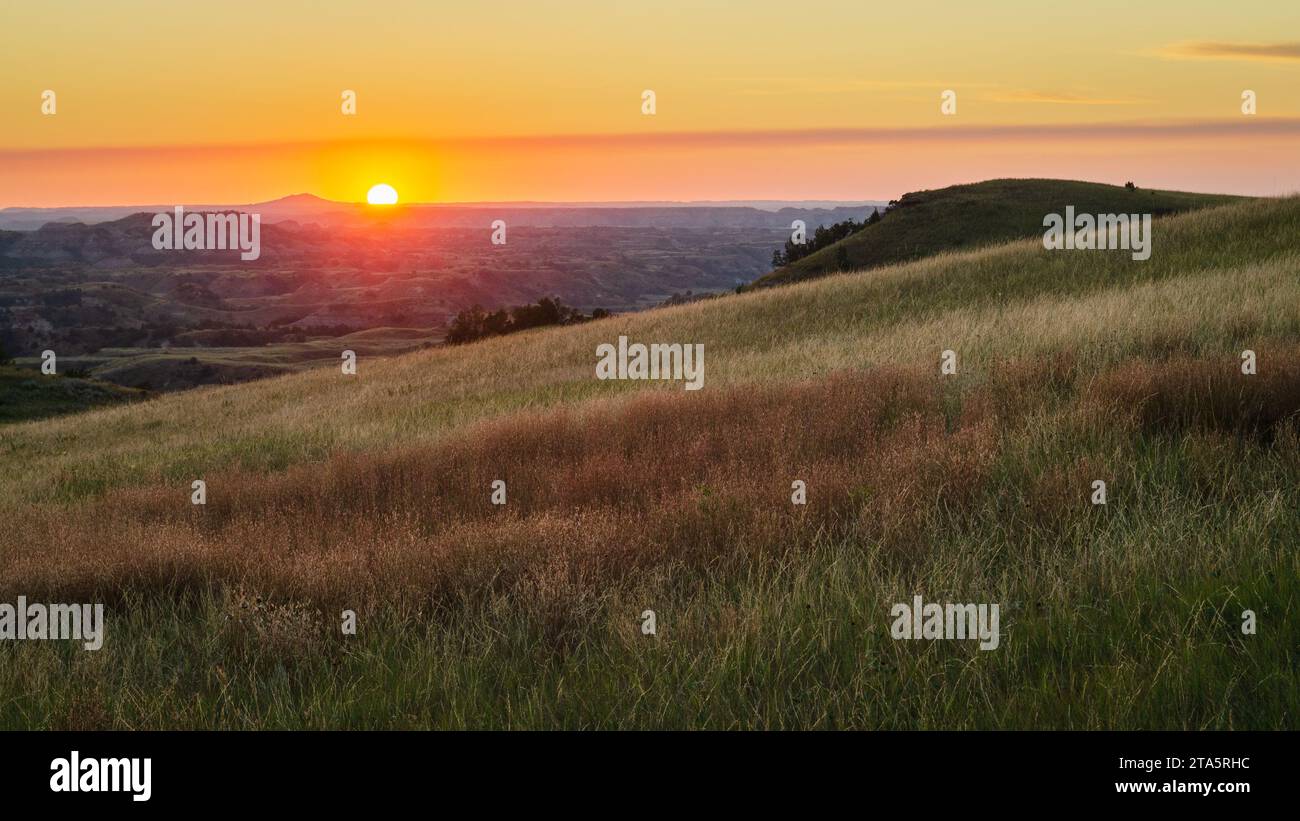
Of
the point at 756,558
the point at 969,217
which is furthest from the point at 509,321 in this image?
the point at 756,558

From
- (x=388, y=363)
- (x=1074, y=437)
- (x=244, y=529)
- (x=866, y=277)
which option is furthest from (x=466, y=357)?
(x=1074, y=437)

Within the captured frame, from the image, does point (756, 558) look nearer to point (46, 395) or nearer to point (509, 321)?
point (46, 395)

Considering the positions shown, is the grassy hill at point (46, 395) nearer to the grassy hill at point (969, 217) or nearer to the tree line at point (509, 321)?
the tree line at point (509, 321)

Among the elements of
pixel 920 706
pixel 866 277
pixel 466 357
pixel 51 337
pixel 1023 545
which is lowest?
pixel 920 706

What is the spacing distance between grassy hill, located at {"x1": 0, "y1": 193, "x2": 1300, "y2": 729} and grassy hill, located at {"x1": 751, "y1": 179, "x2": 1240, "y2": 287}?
45139mm

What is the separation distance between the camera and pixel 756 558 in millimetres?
5680

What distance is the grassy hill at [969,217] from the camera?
187 feet

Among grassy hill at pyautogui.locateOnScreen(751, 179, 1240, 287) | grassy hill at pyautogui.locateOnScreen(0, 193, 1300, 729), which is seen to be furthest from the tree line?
grassy hill at pyautogui.locateOnScreen(0, 193, 1300, 729)

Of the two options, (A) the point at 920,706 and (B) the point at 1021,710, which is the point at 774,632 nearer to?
(A) the point at 920,706

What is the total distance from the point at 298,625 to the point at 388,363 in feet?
96.1

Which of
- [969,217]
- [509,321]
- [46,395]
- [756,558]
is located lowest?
[756,558]

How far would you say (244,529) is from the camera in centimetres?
802

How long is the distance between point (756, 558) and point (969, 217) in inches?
2399

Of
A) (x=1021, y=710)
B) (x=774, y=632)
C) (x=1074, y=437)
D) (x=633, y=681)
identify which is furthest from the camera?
(x=1074, y=437)
